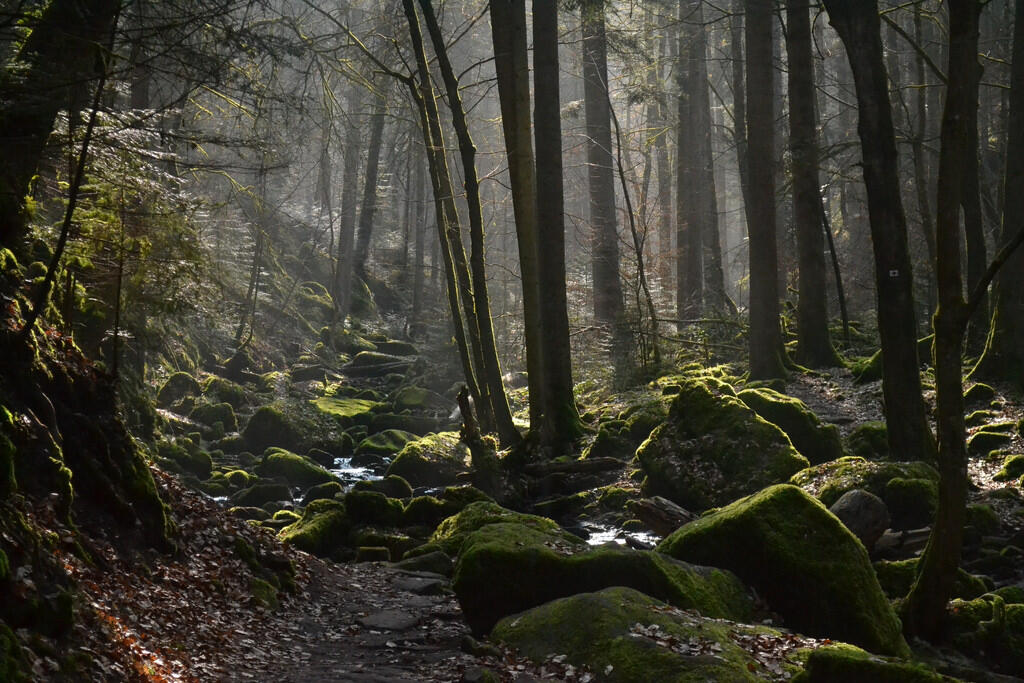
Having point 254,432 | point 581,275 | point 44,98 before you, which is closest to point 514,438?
point 254,432

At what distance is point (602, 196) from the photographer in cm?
2453

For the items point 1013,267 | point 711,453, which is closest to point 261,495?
point 711,453

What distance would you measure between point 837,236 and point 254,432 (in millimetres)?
22991

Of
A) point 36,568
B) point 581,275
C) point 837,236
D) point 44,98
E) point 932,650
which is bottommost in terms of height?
point 932,650

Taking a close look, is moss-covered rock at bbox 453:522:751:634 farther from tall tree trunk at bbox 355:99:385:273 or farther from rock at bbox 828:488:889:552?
tall tree trunk at bbox 355:99:385:273

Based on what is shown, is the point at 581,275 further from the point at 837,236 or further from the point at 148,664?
the point at 148,664

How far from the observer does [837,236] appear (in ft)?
109

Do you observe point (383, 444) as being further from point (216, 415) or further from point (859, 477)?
point (859, 477)

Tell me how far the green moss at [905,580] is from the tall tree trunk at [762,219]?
8204 millimetres

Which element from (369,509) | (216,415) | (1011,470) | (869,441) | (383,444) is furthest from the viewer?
(216,415)

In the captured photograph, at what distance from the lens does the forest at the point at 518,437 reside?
20.7 feet

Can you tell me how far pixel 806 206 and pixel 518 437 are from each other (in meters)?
6.75

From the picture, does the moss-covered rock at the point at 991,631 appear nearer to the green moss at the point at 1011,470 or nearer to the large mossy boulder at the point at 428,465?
the green moss at the point at 1011,470

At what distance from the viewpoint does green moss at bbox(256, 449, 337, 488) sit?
16.5m
